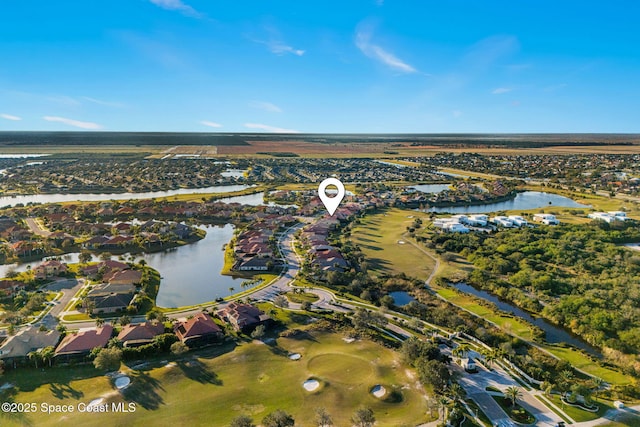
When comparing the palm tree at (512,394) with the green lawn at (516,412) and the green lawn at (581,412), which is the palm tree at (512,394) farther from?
the green lawn at (581,412)

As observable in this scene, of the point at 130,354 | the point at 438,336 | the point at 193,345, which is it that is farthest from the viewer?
the point at 438,336

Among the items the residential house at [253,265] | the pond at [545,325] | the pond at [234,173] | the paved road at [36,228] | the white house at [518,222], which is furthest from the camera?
the pond at [234,173]

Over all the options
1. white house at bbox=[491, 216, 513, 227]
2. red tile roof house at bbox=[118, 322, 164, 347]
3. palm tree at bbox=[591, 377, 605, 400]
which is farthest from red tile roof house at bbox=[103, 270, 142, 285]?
white house at bbox=[491, 216, 513, 227]

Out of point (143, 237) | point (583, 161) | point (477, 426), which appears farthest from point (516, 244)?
point (583, 161)

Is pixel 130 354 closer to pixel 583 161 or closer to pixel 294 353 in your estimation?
pixel 294 353

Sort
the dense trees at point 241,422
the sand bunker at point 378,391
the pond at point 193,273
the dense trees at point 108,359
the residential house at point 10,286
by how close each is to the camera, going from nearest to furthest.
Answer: the dense trees at point 241,422 → the sand bunker at point 378,391 → the dense trees at point 108,359 → the residential house at point 10,286 → the pond at point 193,273

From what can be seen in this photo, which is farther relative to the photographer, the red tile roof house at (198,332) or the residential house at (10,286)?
the residential house at (10,286)

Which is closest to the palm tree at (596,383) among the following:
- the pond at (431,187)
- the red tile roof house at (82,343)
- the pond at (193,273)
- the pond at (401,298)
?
the pond at (401,298)
